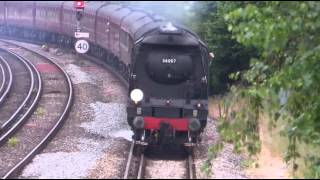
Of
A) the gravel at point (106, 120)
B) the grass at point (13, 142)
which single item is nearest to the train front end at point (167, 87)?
the gravel at point (106, 120)

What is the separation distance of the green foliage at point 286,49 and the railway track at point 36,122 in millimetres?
6074

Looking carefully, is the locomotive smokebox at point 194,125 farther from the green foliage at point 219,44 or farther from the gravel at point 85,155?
the green foliage at point 219,44

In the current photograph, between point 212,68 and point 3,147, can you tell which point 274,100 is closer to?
point 3,147

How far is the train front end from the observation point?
13531 mm

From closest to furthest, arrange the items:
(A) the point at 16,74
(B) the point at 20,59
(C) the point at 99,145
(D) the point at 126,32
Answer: (C) the point at 99,145 → (D) the point at 126,32 → (A) the point at 16,74 → (B) the point at 20,59

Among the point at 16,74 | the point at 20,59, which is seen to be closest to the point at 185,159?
the point at 16,74

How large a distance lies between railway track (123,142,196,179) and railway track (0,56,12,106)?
8.60m

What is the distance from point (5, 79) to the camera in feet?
80.9

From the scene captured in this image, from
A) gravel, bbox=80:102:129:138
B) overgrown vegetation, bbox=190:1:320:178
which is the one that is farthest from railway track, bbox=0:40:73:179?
overgrown vegetation, bbox=190:1:320:178

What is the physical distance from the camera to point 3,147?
14.8 m

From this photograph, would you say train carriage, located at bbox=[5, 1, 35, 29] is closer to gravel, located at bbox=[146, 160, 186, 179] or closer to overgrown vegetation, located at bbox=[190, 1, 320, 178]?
gravel, located at bbox=[146, 160, 186, 179]

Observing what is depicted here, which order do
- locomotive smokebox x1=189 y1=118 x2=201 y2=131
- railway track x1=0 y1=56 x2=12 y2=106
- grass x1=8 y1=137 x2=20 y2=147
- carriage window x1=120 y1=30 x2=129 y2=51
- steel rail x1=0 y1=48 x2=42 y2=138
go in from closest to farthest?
1. locomotive smokebox x1=189 y1=118 x2=201 y2=131
2. grass x1=8 y1=137 x2=20 y2=147
3. steel rail x1=0 y1=48 x2=42 y2=138
4. carriage window x1=120 y1=30 x2=129 y2=51
5. railway track x1=0 y1=56 x2=12 y2=106

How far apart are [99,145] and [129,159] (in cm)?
200

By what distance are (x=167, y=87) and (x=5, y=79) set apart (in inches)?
503
